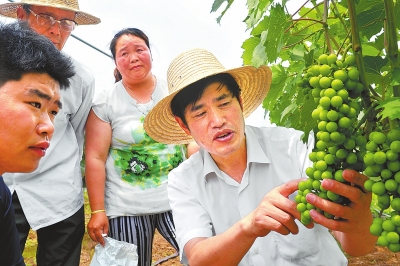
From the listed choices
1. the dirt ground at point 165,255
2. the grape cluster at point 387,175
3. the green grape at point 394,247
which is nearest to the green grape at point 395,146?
the grape cluster at point 387,175

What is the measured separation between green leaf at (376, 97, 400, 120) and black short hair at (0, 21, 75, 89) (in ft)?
4.26

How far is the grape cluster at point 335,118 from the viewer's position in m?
1.00

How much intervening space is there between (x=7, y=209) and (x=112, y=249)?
1041 mm

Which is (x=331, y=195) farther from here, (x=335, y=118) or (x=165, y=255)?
(x=165, y=255)

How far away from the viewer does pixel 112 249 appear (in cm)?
287

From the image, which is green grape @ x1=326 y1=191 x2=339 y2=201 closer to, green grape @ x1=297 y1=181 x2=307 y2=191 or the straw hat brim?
green grape @ x1=297 y1=181 x2=307 y2=191

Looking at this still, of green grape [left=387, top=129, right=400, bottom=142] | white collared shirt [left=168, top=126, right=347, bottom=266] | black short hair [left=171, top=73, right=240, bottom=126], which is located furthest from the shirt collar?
green grape [left=387, top=129, right=400, bottom=142]

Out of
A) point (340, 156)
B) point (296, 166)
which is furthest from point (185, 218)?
point (340, 156)

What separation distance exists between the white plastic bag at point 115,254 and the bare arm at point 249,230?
1092mm

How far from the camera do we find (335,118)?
99cm

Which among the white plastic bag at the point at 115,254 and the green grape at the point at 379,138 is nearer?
the green grape at the point at 379,138

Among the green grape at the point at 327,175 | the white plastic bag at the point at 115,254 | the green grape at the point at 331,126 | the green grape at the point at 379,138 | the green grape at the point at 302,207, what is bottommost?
the white plastic bag at the point at 115,254

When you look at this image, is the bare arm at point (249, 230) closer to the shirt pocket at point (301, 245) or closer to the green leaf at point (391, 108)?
the shirt pocket at point (301, 245)

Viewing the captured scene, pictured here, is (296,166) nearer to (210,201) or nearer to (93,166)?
(210,201)
